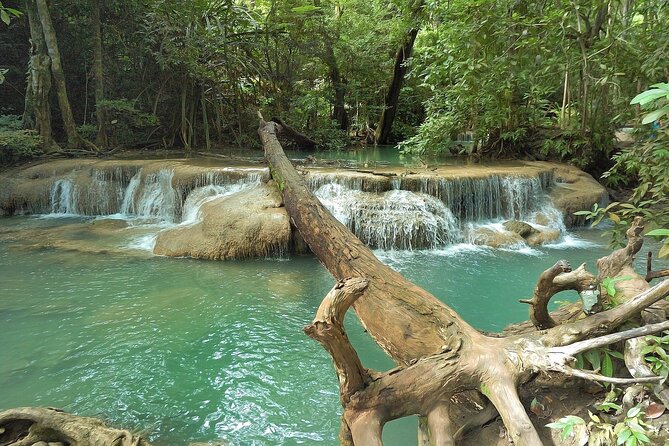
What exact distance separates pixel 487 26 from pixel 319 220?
11.5 feet

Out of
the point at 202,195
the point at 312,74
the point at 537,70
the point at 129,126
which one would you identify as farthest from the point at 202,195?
the point at 312,74

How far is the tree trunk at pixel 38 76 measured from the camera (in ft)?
33.5

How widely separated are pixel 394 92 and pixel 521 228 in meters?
8.47

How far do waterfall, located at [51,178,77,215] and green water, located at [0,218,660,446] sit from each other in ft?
8.39

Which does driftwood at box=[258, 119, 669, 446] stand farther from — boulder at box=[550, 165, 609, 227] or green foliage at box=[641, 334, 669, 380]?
boulder at box=[550, 165, 609, 227]

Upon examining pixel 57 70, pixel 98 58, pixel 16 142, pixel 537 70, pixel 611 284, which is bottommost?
pixel 611 284

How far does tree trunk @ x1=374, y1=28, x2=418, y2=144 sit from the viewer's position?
13.2 meters

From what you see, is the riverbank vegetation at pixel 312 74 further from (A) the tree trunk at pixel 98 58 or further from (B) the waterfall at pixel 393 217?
(B) the waterfall at pixel 393 217

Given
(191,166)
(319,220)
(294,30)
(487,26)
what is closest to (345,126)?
(294,30)

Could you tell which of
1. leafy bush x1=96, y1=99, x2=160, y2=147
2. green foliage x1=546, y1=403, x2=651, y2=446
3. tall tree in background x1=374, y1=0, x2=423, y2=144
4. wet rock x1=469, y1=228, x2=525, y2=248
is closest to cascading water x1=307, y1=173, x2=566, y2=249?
wet rock x1=469, y1=228, x2=525, y2=248

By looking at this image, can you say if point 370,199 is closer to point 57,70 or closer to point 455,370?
point 455,370

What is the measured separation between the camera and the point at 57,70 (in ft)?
34.3

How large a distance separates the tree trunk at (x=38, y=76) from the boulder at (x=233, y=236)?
20.2ft

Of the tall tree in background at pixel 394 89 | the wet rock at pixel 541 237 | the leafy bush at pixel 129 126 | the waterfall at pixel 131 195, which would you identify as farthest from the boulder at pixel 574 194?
the leafy bush at pixel 129 126
